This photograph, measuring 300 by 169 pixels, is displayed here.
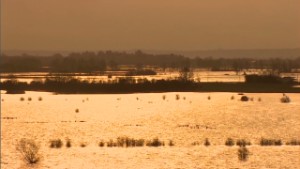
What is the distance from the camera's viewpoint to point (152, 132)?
2712 cm

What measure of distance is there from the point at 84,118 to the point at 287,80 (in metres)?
34.6

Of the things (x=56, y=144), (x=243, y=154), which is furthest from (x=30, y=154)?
(x=243, y=154)

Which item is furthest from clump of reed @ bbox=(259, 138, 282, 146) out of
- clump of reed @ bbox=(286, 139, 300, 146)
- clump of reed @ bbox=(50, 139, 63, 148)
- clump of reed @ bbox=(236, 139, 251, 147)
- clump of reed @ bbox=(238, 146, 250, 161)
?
clump of reed @ bbox=(50, 139, 63, 148)

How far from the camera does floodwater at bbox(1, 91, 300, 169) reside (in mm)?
16658

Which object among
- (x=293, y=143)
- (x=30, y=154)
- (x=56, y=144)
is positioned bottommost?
(x=293, y=143)

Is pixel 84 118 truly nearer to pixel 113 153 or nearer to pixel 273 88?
pixel 113 153

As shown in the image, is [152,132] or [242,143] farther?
[152,132]

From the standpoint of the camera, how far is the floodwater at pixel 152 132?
16658 millimetres

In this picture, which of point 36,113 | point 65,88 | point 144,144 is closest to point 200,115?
point 36,113

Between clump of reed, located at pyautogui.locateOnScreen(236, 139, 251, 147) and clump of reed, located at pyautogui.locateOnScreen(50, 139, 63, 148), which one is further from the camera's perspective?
clump of reed, located at pyautogui.locateOnScreen(236, 139, 251, 147)

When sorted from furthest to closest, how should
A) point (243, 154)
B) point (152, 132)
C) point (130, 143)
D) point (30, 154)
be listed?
1. point (152, 132)
2. point (130, 143)
3. point (243, 154)
4. point (30, 154)

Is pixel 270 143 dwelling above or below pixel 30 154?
below

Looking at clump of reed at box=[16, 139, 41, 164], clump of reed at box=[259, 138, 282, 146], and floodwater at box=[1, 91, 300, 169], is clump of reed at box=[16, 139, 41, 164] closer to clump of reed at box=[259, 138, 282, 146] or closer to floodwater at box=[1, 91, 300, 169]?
floodwater at box=[1, 91, 300, 169]

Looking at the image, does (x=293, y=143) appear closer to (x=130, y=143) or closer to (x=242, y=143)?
(x=242, y=143)
